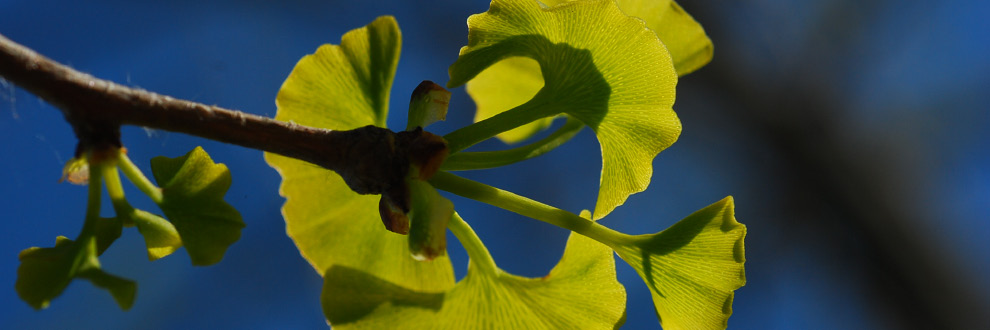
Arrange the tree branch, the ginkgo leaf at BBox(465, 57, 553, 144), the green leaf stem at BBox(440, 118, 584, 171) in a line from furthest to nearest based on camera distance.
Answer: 1. the ginkgo leaf at BBox(465, 57, 553, 144)
2. the green leaf stem at BBox(440, 118, 584, 171)
3. the tree branch

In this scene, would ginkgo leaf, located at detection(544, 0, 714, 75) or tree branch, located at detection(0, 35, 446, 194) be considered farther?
ginkgo leaf, located at detection(544, 0, 714, 75)

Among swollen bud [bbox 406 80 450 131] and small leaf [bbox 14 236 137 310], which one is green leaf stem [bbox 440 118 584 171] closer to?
swollen bud [bbox 406 80 450 131]

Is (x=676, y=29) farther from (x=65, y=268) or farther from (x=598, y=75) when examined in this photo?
(x=65, y=268)

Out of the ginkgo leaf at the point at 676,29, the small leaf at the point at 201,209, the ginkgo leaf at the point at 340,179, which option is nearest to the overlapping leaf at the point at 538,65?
the ginkgo leaf at the point at 676,29

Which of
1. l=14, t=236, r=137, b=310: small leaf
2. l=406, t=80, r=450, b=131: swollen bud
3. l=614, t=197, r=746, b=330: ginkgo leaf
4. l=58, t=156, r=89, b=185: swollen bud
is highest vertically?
l=58, t=156, r=89, b=185: swollen bud

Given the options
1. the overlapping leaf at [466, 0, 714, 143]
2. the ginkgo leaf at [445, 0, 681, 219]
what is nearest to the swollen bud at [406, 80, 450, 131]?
the ginkgo leaf at [445, 0, 681, 219]

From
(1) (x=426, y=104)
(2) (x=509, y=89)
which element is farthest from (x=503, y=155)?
(2) (x=509, y=89)

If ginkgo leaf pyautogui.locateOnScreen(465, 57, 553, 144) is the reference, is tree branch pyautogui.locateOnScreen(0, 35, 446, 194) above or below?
above
